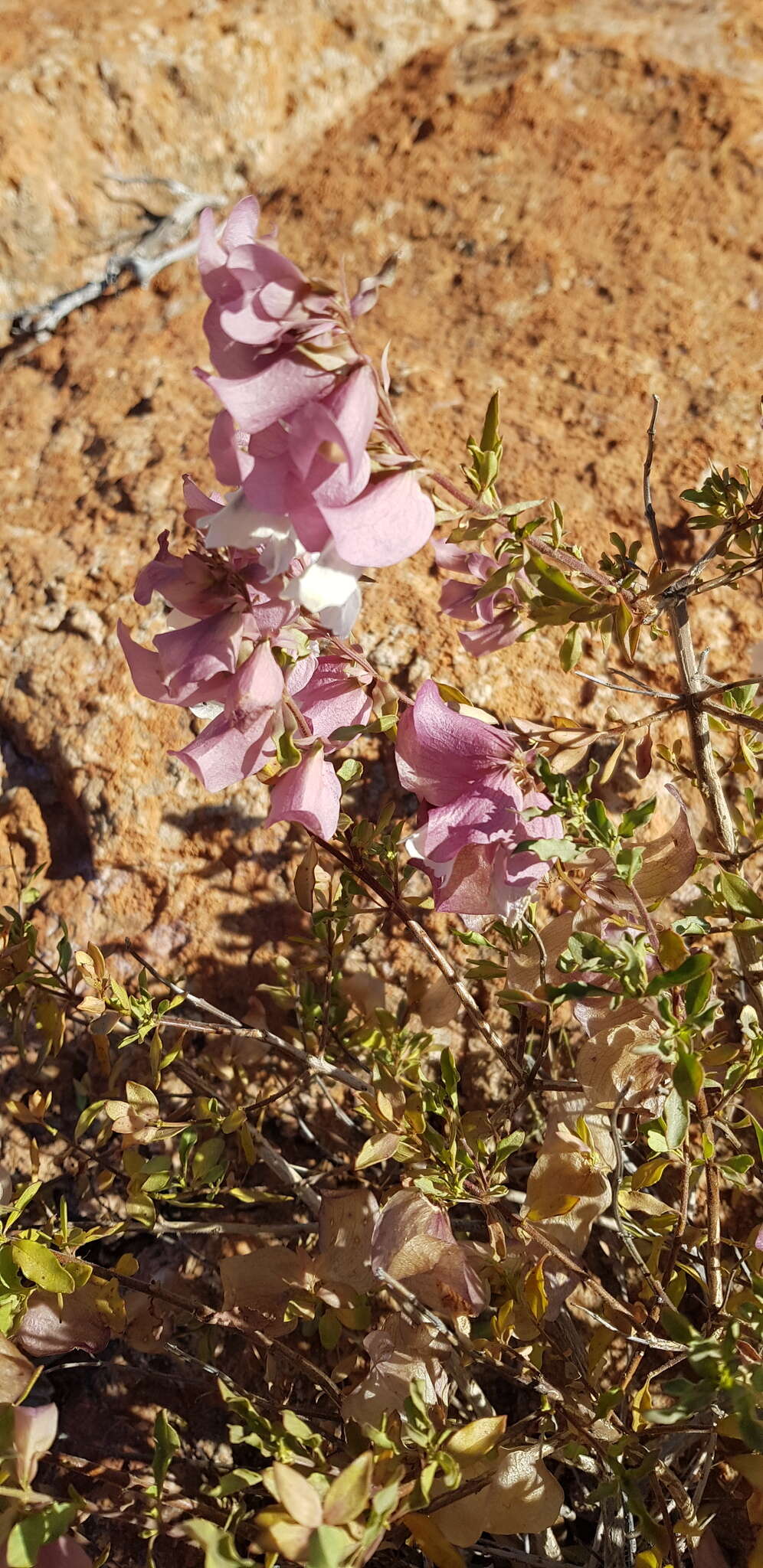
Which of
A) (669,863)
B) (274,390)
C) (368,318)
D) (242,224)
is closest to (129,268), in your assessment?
(368,318)

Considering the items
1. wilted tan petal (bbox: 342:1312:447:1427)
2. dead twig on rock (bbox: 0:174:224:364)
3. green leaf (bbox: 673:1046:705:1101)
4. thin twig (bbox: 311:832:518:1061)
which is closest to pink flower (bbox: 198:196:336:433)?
thin twig (bbox: 311:832:518:1061)

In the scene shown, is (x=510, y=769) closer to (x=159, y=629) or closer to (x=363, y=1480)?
(x=363, y=1480)

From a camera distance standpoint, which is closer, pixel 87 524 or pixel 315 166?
pixel 87 524

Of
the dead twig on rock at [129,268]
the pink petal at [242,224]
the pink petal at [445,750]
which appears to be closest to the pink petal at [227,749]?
the pink petal at [445,750]

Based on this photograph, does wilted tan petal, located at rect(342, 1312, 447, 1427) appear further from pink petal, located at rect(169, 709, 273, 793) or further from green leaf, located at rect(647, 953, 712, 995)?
pink petal, located at rect(169, 709, 273, 793)

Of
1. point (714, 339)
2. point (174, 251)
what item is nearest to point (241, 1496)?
point (714, 339)

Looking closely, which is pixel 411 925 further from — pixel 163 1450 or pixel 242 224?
pixel 242 224
